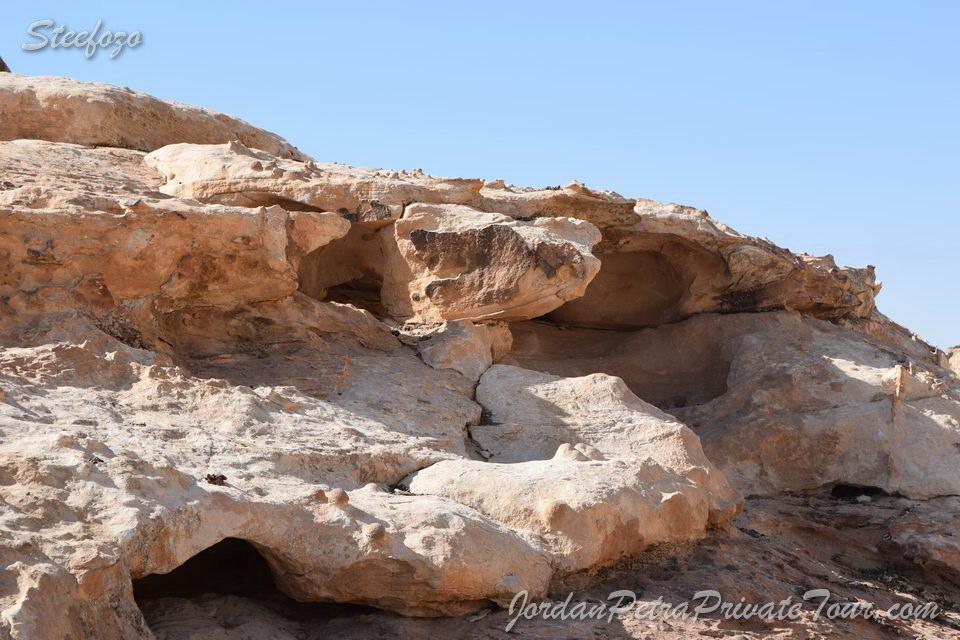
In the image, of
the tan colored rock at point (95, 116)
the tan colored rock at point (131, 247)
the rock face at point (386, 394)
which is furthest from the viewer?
the tan colored rock at point (95, 116)

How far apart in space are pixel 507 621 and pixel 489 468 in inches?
31.7

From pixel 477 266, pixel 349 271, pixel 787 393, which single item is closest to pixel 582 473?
pixel 477 266

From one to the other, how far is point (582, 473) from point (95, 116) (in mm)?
4269

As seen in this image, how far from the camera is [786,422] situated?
701 centimetres

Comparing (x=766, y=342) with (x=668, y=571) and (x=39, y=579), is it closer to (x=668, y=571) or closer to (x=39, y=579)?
(x=668, y=571)

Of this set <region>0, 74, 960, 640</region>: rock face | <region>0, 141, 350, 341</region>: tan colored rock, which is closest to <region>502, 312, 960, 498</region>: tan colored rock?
<region>0, 74, 960, 640</region>: rock face

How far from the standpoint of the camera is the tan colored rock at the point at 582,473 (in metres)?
4.48

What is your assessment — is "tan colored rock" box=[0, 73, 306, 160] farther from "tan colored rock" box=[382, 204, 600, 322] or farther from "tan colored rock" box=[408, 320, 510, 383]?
"tan colored rock" box=[408, 320, 510, 383]

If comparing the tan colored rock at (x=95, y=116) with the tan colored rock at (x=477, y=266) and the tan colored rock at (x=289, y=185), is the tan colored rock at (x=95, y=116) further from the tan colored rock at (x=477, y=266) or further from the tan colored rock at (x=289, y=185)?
the tan colored rock at (x=477, y=266)

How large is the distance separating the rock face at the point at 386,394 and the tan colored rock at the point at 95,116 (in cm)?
2

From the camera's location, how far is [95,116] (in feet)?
23.1
